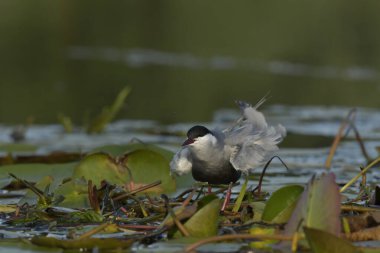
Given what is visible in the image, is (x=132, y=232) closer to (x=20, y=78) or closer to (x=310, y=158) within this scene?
(x=310, y=158)

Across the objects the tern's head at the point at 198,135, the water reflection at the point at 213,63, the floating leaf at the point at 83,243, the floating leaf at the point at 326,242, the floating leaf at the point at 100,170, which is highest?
the water reflection at the point at 213,63

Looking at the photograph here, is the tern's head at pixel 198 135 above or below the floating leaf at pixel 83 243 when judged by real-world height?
above

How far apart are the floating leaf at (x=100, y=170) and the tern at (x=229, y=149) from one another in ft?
1.95

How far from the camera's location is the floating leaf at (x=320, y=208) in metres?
4.19

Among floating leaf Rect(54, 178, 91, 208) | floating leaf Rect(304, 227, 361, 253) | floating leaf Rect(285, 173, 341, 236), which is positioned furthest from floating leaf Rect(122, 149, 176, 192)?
floating leaf Rect(304, 227, 361, 253)

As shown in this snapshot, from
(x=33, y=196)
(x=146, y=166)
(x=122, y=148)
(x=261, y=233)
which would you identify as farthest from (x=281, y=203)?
(x=122, y=148)

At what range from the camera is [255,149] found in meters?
5.39

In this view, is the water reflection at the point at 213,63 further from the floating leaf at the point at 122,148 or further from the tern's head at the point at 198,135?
the tern's head at the point at 198,135

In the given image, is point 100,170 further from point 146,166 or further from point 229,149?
point 229,149

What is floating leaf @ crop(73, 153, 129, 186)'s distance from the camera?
6.09m

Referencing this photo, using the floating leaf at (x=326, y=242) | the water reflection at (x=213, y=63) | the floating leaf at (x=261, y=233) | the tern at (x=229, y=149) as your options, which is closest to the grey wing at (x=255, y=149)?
the tern at (x=229, y=149)

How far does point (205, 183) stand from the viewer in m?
5.71

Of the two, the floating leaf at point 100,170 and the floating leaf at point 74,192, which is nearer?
the floating leaf at point 74,192

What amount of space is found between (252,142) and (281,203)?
0.70 metres
